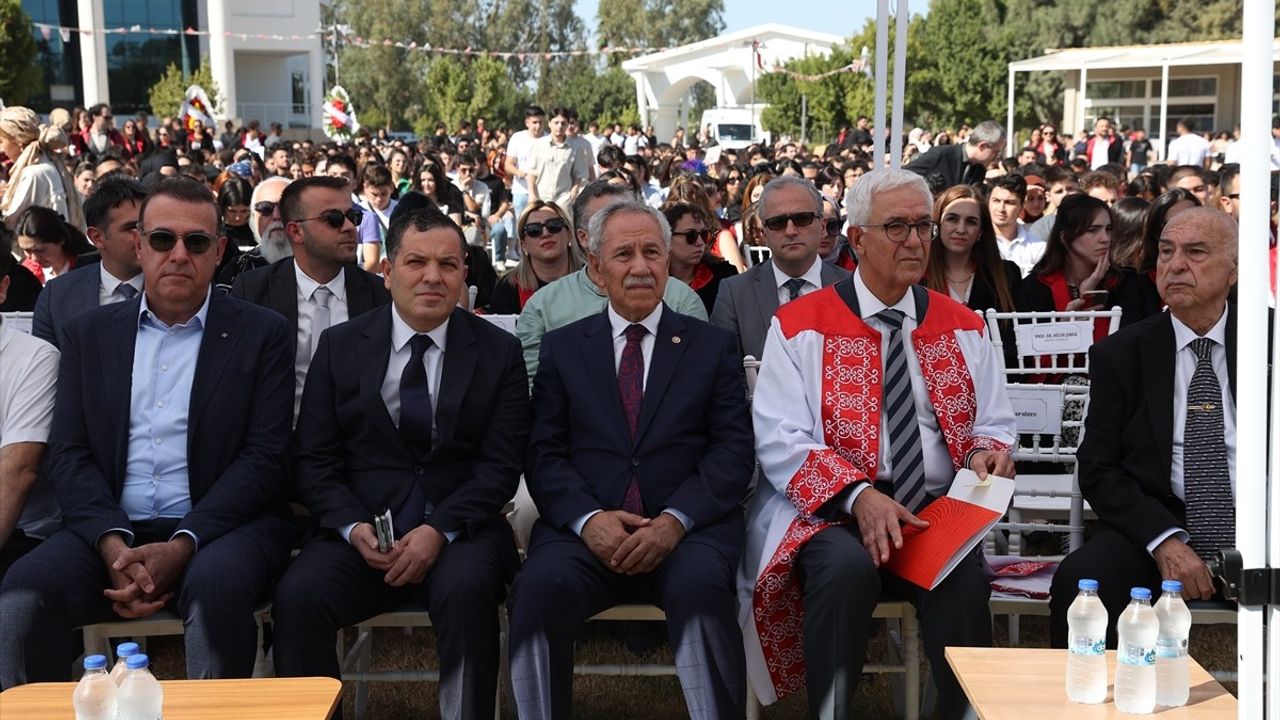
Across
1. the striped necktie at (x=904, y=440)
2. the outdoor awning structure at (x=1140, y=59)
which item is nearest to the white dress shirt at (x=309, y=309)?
the striped necktie at (x=904, y=440)

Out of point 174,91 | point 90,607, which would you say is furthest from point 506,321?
point 174,91

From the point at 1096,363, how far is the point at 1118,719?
1539 mm

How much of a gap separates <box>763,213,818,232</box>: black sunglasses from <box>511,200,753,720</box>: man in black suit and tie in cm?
117

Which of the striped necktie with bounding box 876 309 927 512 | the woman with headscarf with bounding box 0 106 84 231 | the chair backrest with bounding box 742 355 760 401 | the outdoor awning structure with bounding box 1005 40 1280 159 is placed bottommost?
the striped necktie with bounding box 876 309 927 512

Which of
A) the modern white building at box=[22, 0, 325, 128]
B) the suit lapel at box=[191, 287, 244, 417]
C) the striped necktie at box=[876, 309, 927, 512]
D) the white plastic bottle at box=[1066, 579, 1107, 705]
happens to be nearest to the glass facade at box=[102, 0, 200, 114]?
the modern white building at box=[22, 0, 325, 128]

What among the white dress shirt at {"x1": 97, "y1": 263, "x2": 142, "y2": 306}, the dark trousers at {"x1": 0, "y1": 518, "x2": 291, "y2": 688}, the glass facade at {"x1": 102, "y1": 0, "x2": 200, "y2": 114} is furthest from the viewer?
the glass facade at {"x1": 102, "y1": 0, "x2": 200, "y2": 114}

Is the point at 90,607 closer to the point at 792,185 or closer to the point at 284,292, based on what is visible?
the point at 284,292

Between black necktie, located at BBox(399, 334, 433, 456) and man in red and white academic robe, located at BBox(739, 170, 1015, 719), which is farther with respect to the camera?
black necktie, located at BBox(399, 334, 433, 456)

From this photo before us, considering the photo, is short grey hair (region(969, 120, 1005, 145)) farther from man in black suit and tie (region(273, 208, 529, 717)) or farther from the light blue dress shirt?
the light blue dress shirt

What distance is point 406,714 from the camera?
430cm

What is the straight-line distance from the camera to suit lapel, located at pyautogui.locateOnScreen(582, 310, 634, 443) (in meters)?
4.07

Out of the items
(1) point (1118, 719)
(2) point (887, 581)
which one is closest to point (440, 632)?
(2) point (887, 581)

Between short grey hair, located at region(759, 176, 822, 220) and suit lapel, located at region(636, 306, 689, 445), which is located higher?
short grey hair, located at region(759, 176, 822, 220)

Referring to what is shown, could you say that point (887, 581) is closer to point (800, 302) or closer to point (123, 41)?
point (800, 302)
